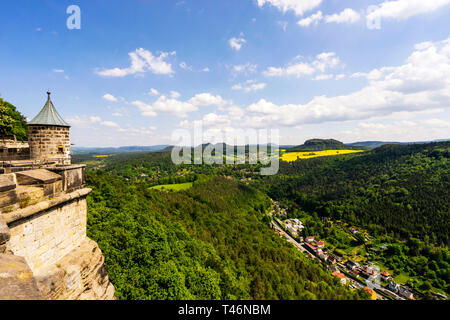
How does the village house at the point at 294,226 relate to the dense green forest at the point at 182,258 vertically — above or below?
below

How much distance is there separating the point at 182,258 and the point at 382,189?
121 metres

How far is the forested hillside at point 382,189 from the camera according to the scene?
75463 mm

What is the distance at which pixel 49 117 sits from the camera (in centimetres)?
907

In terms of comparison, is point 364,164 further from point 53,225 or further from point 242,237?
point 53,225

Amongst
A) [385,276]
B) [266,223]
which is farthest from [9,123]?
[385,276]

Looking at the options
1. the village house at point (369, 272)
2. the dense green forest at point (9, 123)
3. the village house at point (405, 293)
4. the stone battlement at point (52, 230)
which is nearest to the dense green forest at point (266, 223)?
the village house at point (405, 293)

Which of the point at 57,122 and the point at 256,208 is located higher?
the point at 57,122

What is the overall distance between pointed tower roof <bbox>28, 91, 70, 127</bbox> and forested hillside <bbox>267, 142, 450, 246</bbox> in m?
99.7

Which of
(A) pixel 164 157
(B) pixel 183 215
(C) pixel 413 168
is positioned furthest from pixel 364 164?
(A) pixel 164 157

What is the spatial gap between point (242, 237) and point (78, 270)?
4253cm

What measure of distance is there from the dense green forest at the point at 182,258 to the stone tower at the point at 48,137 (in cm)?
809

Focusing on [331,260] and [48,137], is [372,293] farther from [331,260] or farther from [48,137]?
[48,137]

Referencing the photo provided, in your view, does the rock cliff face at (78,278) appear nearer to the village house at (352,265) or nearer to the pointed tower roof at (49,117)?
the pointed tower roof at (49,117)
